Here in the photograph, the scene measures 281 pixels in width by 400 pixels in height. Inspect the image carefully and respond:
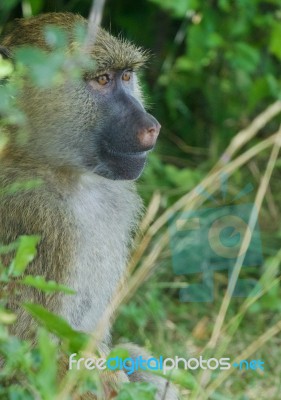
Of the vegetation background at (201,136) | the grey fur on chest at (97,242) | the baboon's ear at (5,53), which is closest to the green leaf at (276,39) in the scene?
the vegetation background at (201,136)

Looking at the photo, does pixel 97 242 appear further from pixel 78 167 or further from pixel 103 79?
pixel 103 79

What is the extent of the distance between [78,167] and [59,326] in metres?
1.57

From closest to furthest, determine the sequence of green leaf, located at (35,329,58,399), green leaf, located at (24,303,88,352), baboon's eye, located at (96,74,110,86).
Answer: green leaf, located at (35,329,58,399) < green leaf, located at (24,303,88,352) < baboon's eye, located at (96,74,110,86)

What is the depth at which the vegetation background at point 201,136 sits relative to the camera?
496 cm

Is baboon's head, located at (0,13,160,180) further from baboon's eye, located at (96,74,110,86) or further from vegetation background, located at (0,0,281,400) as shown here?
vegetation background, located at (0,0,281,400)

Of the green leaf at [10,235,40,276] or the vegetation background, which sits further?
the vegetation background

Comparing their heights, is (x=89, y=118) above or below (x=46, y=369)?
below

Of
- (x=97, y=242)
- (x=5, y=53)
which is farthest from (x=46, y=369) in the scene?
(x=5, y=53)

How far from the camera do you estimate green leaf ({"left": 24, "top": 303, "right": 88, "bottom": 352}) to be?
7.74 ft

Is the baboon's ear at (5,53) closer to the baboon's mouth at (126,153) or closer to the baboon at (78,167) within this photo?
the baboon at (78,167)

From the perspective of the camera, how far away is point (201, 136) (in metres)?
6.74

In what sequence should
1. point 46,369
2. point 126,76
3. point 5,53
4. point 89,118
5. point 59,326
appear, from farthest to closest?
point 126,76
point 89,118
point 5,53
point 59,326
point 46,369

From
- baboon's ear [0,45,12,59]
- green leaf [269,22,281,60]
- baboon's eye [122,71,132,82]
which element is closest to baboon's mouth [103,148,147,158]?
baboon's eye [122,71,132,82]

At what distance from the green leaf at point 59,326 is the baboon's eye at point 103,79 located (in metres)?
1.71
